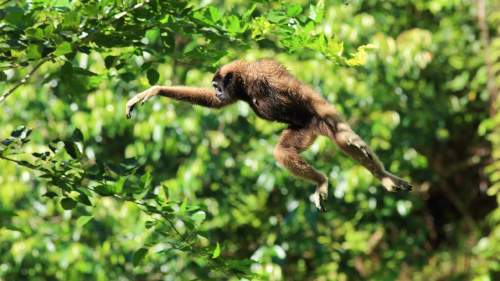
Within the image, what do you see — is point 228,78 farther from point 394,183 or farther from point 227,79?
point 394,183

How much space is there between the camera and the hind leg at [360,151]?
3.45 metres

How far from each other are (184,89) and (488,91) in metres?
5.24

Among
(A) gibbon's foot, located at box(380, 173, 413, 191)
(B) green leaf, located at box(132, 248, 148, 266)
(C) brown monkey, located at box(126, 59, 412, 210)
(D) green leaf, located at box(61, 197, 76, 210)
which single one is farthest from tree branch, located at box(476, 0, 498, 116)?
(D) green leaf, located at box(61, 197, 76, 210)

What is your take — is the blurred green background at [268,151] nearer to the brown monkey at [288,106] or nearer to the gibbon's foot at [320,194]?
the brown monkey at [288,106]

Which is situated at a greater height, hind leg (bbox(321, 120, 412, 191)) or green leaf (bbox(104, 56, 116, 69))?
green leaf (bbox(104, 56, 116, 69))

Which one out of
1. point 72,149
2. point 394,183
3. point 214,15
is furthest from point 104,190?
point 394,183

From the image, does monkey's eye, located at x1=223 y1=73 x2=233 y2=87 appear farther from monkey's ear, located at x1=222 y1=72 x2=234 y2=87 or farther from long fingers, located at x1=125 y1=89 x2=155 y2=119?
long fingers, located at x1=125 y1=89 x2=155 y2=119

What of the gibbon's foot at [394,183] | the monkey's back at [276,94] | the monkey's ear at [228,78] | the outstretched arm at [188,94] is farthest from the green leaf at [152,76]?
the gibbon's foot at [394,183]

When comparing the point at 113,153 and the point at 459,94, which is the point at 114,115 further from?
the point at 459,94

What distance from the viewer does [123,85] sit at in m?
7.11

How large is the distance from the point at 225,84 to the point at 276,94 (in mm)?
281

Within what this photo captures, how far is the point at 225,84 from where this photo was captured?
12.7 feet

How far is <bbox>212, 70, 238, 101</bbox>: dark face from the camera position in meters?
3.87

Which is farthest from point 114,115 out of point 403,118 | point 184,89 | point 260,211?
point 184,89
